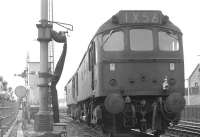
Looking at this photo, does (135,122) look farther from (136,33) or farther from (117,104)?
(136,33)

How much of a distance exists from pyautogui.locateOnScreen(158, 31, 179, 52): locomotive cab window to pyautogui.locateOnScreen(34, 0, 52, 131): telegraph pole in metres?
4.19

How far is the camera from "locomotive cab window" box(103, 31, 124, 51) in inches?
487

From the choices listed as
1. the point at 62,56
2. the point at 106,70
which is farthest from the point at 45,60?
the point at 106,70

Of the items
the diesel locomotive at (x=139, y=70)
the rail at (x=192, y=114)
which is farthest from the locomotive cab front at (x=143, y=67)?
the rail at (x=192, y=114)

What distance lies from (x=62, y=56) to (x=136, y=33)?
3.19 m

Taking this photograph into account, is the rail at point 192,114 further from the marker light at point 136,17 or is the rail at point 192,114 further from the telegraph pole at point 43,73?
the telegraph pole at point 43,73

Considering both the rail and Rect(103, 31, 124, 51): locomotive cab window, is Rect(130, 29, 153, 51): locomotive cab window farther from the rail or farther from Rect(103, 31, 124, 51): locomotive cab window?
the rail

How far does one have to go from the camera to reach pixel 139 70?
12195 millimetres

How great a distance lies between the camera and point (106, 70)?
39.7 feet

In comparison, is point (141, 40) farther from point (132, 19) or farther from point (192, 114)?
point (192, 114)

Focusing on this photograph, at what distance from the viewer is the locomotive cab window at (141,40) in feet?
40.5

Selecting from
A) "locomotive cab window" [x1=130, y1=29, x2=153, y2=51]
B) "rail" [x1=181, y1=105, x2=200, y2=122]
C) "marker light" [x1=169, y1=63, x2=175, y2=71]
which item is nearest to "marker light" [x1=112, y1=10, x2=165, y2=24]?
"locomotive cab window" [x1=130, y1=29, x2=153, y2=51]

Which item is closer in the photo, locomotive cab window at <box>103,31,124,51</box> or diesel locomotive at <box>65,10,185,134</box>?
diesel locomotive at <box>65,10,185,134</box>

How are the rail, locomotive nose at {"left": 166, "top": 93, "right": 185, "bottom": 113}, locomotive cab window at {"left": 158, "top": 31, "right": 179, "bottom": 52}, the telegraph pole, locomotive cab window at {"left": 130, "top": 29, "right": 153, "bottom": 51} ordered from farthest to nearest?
the rail, locomotive cab window at {"left": 158, "top": 31, "right": 179, "bottom": 52}, locomotive cab window at {"left": 130, "top": 29, "right": 153, "bottom": 51}, locomotive nose at {"left": 166, "top": 93, "right": 185, "bottom": 113}, the telegraph pole
